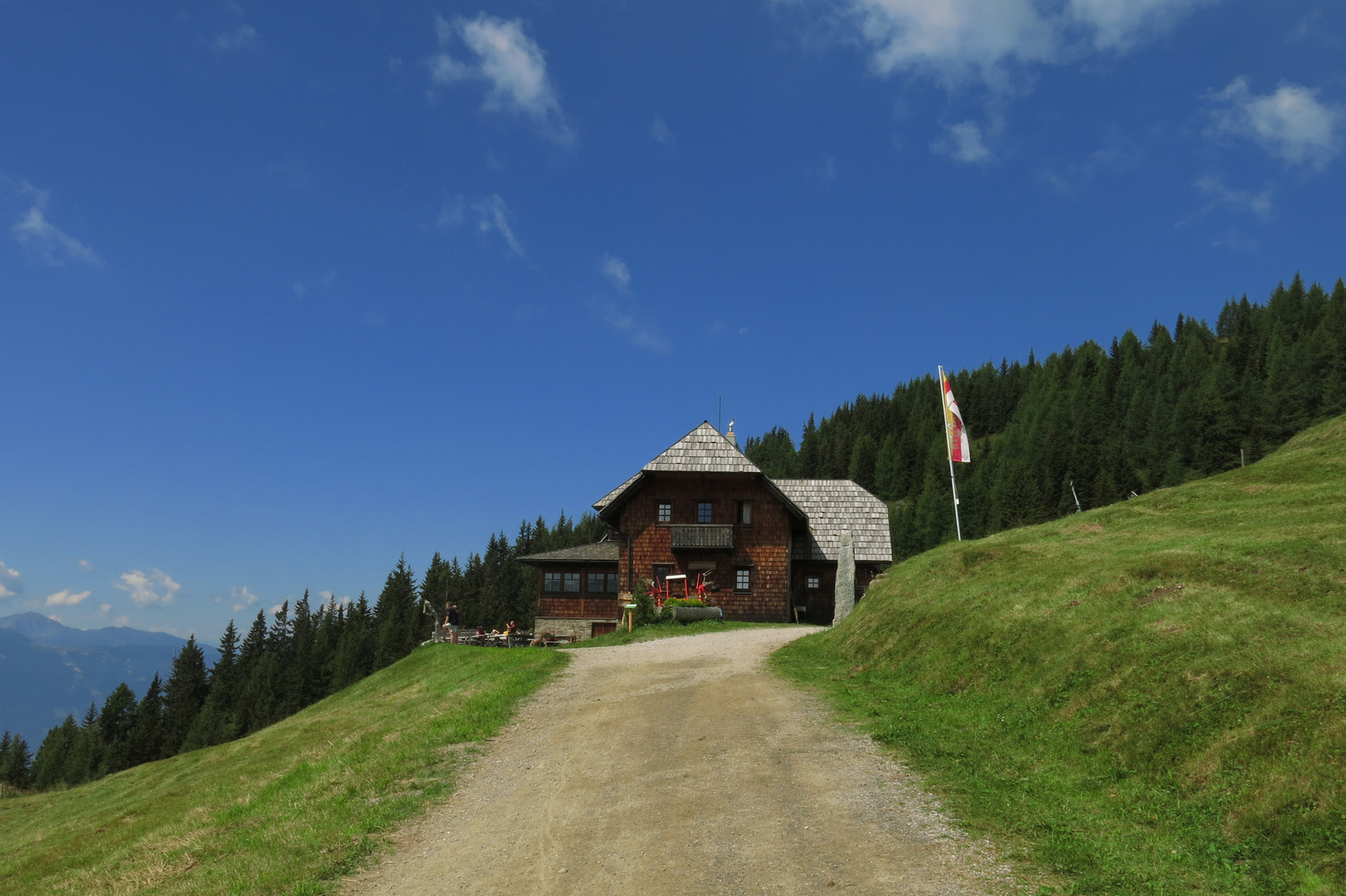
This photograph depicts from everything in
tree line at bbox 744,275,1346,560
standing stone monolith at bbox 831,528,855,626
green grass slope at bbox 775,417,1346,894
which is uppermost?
tree line at bbox 744,275,1346,560

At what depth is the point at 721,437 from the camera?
42.0m

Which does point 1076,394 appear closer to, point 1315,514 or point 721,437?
point 721,437

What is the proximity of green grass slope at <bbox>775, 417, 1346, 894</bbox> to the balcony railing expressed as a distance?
18.5 m

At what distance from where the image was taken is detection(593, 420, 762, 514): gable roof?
134ft

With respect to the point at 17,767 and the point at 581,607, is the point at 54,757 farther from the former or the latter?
the point at 581,607

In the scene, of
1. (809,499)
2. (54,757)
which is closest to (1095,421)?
(809,499)

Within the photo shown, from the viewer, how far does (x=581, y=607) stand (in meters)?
45.6

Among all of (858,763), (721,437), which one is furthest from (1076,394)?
(858,763)

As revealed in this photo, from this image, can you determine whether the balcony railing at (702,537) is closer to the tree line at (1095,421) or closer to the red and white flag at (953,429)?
the red and white flag at (953,429)

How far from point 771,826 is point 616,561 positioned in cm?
3615

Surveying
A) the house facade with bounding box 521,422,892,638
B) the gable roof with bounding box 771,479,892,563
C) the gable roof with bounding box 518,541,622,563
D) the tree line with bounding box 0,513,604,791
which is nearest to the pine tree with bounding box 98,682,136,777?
the tree line with bounding box 0,513,604,791

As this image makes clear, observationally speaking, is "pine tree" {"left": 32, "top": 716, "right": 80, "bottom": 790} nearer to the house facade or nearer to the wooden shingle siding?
the house facade

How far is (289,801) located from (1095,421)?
153852 mm

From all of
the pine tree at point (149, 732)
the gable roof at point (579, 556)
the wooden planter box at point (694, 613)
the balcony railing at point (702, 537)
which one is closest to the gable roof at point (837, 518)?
the balcony railing at point (702, 537)
